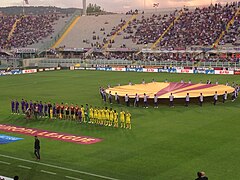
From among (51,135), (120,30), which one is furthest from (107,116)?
(120,30)

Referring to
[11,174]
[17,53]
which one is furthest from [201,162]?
[17,53]

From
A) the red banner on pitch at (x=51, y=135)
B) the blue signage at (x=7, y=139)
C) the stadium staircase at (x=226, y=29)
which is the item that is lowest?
the blue signage at (x=7, y=139)

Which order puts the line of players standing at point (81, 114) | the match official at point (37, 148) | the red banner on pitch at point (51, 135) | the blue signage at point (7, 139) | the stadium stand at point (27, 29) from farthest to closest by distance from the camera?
the stadium stand at point (27, 29) < the line of players standing at point (81, 114) < the blue signage at point (7, 139) < the red banner on pitch at point (51, 135) < the match official at point (37, 148)

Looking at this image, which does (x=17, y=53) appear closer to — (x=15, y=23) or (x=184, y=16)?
(x=15, y=23)

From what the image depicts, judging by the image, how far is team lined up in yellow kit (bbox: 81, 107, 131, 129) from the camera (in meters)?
26.5

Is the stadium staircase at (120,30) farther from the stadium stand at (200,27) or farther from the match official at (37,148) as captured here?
the match official at (37,148)

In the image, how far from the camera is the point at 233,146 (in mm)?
21141

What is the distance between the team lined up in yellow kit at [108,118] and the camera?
1042 inches

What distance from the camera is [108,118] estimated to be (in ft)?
88.8

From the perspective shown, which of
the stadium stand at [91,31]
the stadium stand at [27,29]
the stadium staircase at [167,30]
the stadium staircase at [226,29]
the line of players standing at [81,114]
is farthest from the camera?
the stadium stand at [27,29]

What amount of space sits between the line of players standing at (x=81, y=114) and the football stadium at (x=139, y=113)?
0.08 metres

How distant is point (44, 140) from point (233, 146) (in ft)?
35.7

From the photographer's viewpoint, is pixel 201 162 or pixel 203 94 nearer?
pixel 201 162

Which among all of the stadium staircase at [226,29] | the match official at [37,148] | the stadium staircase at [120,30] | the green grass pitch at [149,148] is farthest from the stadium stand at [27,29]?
the match official at [37,148]
